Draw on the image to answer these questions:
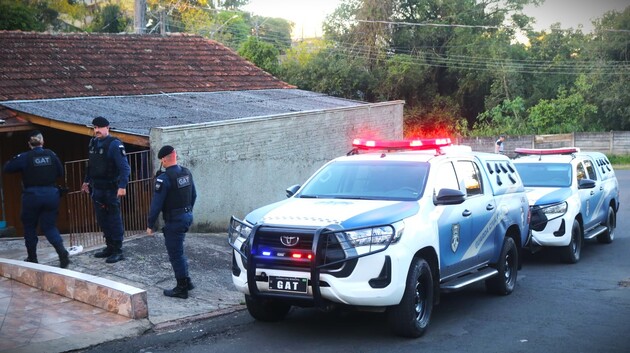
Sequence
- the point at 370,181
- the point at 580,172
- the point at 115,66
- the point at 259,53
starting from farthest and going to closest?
the point at 259,53 < the point at 115,66 < the point at 580,172 < the point at 370,181

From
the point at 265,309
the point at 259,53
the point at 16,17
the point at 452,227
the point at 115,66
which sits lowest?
the point at 265,309

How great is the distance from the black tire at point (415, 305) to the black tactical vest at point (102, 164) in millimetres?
4460

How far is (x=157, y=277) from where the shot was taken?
10.0 meters

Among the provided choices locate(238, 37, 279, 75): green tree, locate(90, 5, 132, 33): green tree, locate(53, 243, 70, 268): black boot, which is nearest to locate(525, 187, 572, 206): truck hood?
locate(53, 243, 70, 268): black boot

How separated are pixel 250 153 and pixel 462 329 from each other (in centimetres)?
778

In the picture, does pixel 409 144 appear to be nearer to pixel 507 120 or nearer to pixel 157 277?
pixel 157 277

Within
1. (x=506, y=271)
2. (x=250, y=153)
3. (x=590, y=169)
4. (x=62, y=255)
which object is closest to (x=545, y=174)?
(x=590, y=169)

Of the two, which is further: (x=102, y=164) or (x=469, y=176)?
(x=102, y=164)

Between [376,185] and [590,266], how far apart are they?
5810 mm

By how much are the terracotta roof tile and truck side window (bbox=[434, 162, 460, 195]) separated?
9.25 metres

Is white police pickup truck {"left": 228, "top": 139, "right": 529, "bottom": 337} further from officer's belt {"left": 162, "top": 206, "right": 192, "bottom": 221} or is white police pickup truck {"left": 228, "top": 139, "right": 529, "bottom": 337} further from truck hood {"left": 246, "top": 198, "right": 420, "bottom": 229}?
officer's belt {"left": 162, "top": 206, "right": 192, "bottom": 221}

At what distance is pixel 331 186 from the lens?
8.85m

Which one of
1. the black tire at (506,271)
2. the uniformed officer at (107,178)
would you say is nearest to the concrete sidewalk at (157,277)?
the uniformed officer at (107,178)

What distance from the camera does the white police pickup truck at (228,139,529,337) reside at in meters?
7.28
